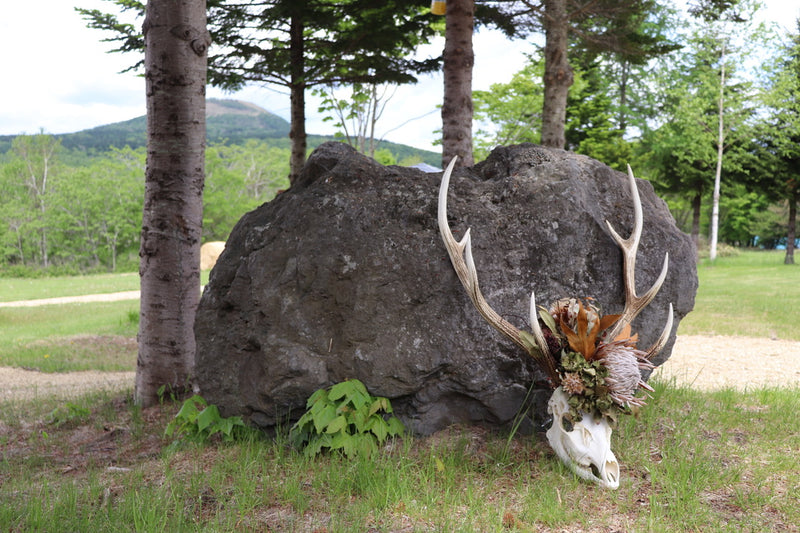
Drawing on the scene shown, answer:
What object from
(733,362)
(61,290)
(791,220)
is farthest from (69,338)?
(791,220)

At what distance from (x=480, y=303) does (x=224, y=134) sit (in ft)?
451

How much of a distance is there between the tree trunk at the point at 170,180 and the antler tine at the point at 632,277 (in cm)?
360

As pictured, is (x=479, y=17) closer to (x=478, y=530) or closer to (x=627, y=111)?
(x=478, y=530)

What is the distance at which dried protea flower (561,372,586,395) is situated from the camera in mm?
3279

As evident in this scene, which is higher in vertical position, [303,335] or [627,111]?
[627,111]

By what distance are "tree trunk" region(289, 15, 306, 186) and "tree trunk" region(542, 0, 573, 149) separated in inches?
182

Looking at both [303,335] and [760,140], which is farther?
[760,140]

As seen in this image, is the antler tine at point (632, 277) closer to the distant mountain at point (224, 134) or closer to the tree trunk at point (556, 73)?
the tree trunk at point (556, 73)

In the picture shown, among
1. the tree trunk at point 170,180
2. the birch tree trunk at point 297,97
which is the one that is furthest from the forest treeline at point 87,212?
the tree trunk at point 170,180

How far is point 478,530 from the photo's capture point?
2906 mm

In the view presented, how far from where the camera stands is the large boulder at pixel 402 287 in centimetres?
382

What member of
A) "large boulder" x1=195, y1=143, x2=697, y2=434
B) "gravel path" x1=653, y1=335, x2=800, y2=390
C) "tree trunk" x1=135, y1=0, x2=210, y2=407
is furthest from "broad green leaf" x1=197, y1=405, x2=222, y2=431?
"gravel path" x1=653, y1=335, x2=800, y2=390

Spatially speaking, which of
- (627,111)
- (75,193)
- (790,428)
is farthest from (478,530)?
(75,193)

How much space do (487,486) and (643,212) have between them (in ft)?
8.04
